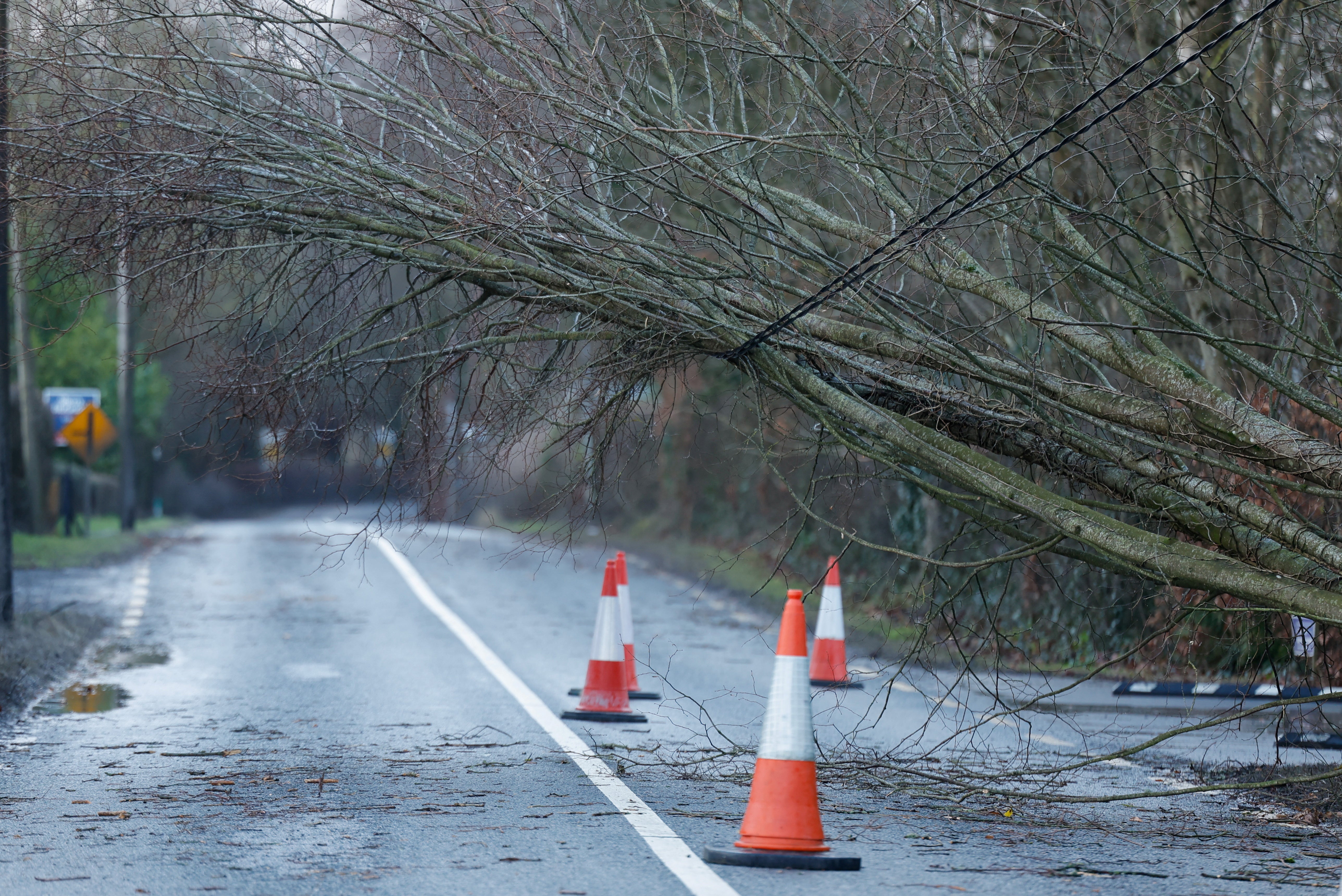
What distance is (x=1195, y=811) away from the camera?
6832 mm

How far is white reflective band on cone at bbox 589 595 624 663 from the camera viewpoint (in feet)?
31.0

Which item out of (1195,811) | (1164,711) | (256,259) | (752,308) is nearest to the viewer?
(1195,811)

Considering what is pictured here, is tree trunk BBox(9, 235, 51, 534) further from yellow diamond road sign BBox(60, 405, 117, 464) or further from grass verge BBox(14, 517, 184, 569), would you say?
yellow diamond road sign BBox(60, 405, 117, 464)

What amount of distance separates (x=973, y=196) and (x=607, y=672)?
3993 millimetres

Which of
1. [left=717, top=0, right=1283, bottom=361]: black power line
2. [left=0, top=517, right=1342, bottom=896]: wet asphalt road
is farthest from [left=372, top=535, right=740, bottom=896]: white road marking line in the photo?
[left=717, top=0, right=1283, bottom=361]: black power line

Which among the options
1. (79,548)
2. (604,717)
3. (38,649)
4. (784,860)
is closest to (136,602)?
(38,649)

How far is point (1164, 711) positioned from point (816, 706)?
7.99ft

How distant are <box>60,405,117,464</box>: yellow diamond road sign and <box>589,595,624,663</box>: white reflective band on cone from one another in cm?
1702

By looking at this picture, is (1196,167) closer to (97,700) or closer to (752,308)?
(752,308)

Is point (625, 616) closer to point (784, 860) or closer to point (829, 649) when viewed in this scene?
point (829, 649)

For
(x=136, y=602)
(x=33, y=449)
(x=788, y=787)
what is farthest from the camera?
(x=33, y=449)

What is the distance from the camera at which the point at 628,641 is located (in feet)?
34.9

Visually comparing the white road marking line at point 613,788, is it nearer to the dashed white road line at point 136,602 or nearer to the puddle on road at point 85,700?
the puddle on road at point 85,700

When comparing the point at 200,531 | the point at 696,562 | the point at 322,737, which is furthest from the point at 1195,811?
the point at 200,531
